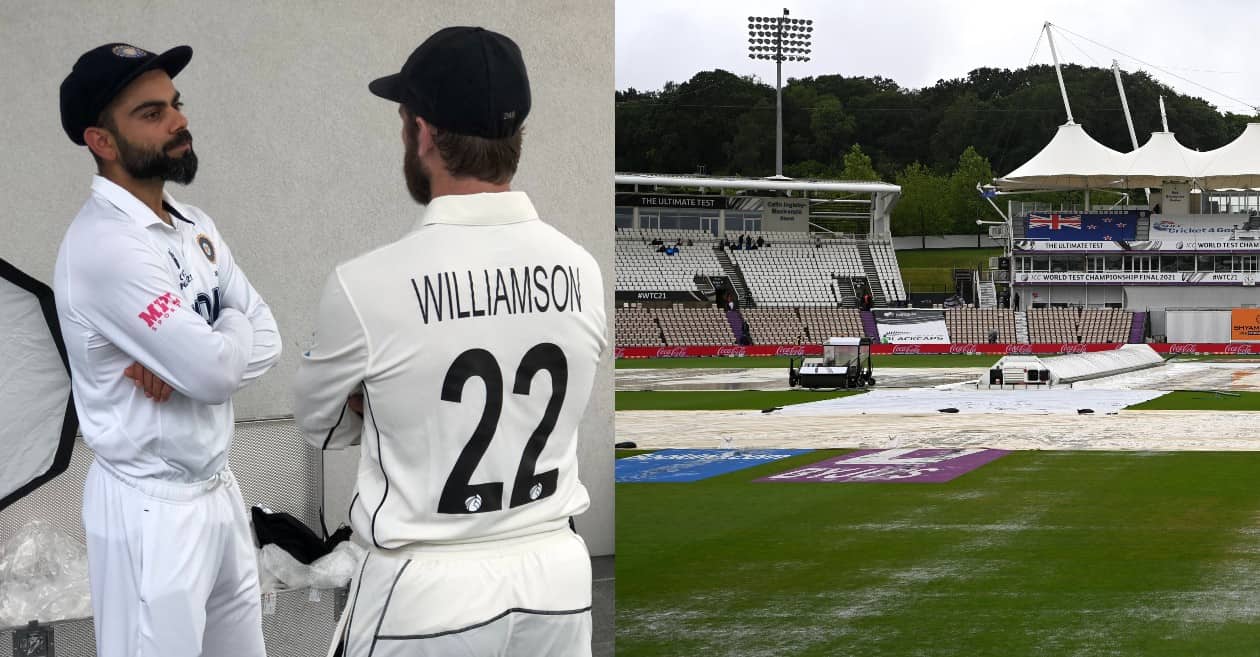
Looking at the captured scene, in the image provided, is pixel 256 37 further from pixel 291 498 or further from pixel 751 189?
pixel 751 189

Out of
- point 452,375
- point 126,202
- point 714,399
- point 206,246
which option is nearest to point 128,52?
point 126,202

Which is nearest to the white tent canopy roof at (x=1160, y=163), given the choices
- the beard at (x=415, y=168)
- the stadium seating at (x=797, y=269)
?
the stadium seating at (x=797, y=269)

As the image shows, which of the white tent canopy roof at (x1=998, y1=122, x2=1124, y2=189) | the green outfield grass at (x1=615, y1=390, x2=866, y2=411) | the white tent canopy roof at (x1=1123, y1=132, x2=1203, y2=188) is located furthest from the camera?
the white tent canopy roof at (x1=998, y1=122, x2=1124, y2=189)

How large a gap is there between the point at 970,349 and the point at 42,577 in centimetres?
5427

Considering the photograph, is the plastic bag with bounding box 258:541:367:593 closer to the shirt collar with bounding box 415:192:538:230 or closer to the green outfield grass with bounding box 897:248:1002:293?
the shirt collar with bounding box 415:192:538:230

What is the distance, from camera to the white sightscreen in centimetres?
434

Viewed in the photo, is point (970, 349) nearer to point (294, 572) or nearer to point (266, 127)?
point (266, 127)

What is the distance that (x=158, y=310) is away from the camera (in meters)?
2.88

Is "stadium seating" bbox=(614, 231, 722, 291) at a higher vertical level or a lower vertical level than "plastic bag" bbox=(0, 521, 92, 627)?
higher

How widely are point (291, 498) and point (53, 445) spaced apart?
0.88 m

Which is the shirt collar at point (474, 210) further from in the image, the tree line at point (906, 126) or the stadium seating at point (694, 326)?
the tree line at point (906, 126)

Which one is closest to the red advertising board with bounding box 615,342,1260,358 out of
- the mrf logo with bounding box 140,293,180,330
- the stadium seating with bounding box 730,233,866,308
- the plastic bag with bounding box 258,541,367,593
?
the stadium seating with bounding box 730,233,866,308

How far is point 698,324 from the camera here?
5794 centimetres

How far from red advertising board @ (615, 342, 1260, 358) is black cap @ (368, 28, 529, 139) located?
165 feet
